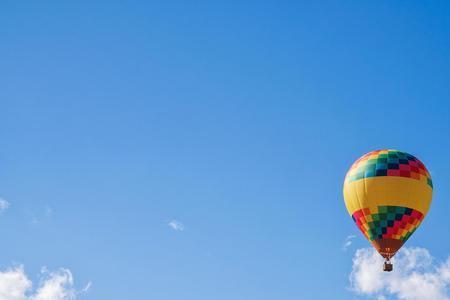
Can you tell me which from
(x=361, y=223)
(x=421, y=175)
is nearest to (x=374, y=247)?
(x=361, y=223)

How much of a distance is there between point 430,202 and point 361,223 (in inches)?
223

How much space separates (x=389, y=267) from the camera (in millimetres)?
67375

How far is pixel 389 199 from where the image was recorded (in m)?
68.6

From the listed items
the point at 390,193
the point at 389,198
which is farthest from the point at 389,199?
the point at 390,193

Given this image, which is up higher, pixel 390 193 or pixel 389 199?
pixel 390 193

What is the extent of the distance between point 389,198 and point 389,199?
72 millimetres

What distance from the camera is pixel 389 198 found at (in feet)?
225

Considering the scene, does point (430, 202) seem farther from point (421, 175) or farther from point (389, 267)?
point (389, 267)

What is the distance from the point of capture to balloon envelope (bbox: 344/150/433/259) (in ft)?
225

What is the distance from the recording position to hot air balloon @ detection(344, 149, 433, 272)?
68.6 meters

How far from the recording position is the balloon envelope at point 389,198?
68.6 metres

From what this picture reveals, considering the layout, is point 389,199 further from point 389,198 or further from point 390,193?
point 390,193

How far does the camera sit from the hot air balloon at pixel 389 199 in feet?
225

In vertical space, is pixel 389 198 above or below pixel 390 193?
below
